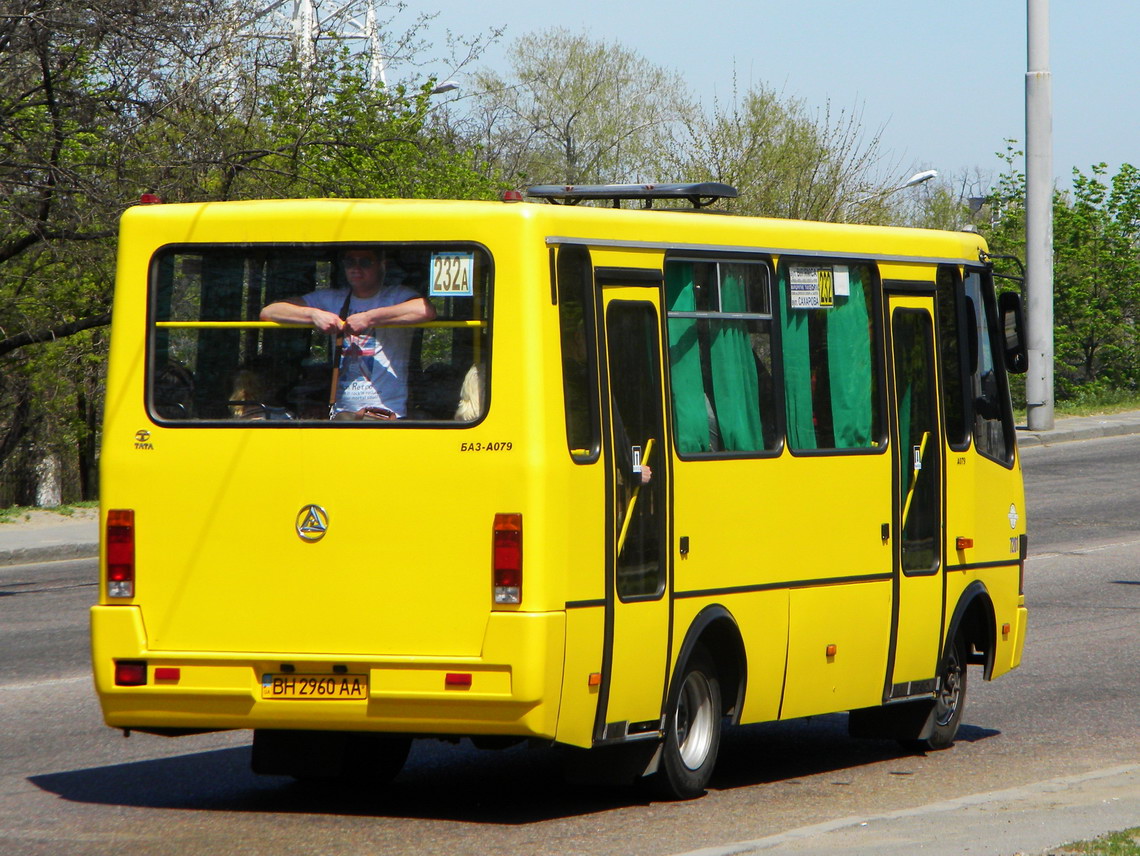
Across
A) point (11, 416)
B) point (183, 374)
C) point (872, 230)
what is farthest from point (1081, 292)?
point (183, 374)

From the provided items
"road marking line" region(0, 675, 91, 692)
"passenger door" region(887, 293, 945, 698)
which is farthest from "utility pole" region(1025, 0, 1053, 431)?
"road marking line" region(0, 675, 91, 692)

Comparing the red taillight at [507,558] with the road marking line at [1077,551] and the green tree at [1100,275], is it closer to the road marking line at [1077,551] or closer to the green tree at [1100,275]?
the road marking line at [1077,551]

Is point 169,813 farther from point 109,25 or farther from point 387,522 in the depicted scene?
point 109,25

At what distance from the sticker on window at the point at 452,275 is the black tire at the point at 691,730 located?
195 centimetres

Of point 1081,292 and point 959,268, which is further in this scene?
point 1081,292

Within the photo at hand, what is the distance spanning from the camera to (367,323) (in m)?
7.39

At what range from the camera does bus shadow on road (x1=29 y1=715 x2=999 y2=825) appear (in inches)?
304

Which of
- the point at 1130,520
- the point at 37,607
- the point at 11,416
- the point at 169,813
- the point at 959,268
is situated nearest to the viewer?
the point at 169,813

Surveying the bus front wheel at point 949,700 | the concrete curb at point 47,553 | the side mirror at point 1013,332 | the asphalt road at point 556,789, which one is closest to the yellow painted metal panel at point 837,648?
the asphalt road at point 556,789

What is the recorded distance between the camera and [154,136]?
21.4 metres

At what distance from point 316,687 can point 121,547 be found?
1.02 meters

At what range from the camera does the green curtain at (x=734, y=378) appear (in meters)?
8.22

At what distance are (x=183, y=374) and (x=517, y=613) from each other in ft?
5.87

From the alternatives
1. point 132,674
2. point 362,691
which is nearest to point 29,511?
point 132,674
